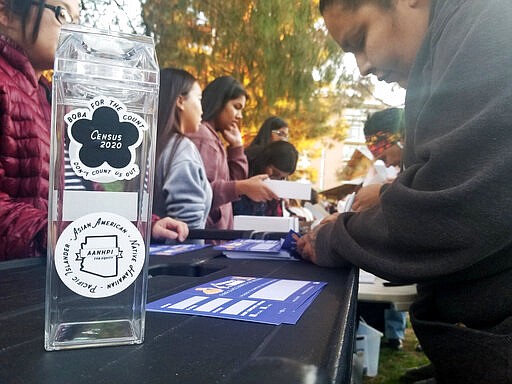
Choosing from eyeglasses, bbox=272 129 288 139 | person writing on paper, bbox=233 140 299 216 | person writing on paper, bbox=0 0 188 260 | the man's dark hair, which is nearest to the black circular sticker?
the man's dark hair

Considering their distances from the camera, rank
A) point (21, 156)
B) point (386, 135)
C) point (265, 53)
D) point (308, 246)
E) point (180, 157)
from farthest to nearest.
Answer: point (386, 135)
point (265, 53)
point (180, 157)
point (21, 156)
point (308, 246)

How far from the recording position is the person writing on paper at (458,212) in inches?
24.1

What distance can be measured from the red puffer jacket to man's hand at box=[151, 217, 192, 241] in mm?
316

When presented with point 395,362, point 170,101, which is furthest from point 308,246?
point 395,362

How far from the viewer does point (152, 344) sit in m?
0.38

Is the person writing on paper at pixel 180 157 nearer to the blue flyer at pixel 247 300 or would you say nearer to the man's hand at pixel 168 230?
the man's hand at pixel 168 230

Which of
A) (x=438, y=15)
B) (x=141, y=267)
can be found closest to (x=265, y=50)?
(x=438, y=15)

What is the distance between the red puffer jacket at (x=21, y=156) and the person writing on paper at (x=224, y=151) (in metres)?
0.85

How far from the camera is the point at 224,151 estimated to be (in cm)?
225

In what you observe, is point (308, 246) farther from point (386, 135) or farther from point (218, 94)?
point (386, 135)

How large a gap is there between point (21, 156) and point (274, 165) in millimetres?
1354

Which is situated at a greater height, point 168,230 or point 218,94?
point 218,94

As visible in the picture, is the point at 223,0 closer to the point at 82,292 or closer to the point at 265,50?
the point at 265,50

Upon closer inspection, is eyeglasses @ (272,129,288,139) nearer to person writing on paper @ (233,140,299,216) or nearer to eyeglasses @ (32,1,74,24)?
person writing on paper @ (233,140,299,216)
